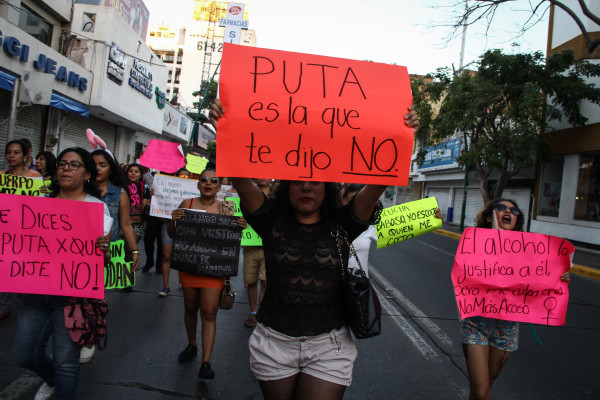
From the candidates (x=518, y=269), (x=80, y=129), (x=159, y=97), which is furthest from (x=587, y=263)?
(x=159, y=97)

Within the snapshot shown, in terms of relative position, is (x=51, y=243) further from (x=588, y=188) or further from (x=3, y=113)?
(x=588, y=188)

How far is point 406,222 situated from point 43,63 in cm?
1306

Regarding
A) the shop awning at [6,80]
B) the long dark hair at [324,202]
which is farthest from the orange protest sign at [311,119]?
the shop awning at [6,80]

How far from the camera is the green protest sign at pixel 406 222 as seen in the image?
5.18m

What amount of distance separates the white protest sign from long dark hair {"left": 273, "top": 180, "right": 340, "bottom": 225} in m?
4.35

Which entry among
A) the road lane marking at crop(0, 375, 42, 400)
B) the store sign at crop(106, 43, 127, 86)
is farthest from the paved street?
the store sign at crop(106, 43, 127, 86)

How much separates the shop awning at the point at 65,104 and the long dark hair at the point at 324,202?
46.6 ft

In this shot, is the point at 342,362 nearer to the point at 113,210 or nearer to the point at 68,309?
the point at 68,309

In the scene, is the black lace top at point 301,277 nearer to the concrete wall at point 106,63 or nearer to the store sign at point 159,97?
the concrete wall at point 106,63

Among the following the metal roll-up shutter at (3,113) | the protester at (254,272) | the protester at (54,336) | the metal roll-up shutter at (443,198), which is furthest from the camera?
the metal roll-up shutter at (443,198)

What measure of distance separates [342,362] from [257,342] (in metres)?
0.43

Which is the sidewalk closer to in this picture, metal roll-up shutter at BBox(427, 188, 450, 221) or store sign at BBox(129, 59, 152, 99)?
metal roll-up shutter at BBox(427, 188, 450, 221)

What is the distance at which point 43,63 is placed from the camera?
13.2 m

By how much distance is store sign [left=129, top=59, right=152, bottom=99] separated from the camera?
20422 mm
